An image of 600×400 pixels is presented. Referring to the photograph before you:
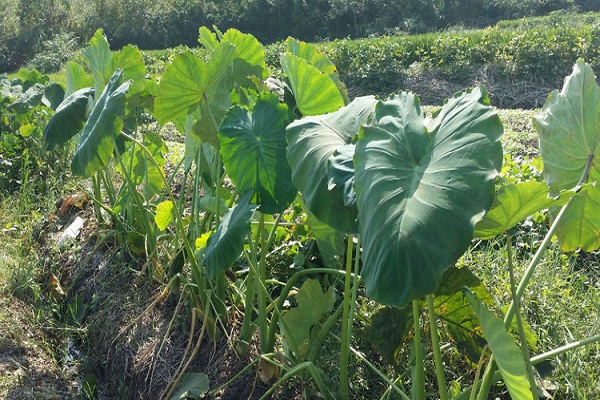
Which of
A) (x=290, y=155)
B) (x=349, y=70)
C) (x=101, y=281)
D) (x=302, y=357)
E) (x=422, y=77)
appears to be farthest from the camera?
(x=349, y=70)

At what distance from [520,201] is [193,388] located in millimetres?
1399

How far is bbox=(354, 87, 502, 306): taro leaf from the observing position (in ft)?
3.85

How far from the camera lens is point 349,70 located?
10.7 m

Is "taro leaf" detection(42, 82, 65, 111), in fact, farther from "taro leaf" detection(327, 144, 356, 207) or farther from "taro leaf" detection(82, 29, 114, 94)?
"taro leaf" detection(327, 144, 356, 207)

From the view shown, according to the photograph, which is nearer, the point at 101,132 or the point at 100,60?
the point at 101,132

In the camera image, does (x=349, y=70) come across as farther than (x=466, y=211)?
Yes

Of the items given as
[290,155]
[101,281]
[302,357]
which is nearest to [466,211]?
[290,155]

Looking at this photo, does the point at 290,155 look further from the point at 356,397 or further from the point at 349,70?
the point at 349,70

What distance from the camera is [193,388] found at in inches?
88.5

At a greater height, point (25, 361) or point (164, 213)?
point (164, 213)

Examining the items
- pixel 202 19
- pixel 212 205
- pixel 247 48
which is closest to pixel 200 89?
pixel 247 48

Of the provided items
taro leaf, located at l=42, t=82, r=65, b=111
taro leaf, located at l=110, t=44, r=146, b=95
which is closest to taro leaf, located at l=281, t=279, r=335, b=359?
taro leaf, located at l=110, t=44, r=146, b=95

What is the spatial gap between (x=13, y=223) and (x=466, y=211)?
3.41 meters

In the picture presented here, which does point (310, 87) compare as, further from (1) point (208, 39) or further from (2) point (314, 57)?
(1) point (208, 39)
